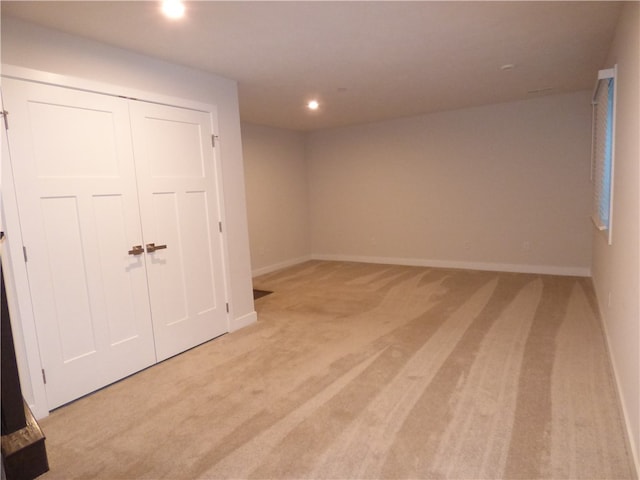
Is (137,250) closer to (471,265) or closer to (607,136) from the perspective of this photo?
(607,136)

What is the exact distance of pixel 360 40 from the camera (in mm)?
2773

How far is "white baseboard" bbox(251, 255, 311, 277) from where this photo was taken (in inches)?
237

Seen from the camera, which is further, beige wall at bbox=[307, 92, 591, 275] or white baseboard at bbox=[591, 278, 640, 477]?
beige wall at bbox=[307, 92, 591, 275]

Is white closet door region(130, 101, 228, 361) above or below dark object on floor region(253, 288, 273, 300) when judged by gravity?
above

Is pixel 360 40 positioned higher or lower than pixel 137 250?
higher

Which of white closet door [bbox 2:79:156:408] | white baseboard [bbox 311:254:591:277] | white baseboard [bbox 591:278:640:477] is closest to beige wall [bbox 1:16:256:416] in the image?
white closet door [bbox 2:79:156:408]

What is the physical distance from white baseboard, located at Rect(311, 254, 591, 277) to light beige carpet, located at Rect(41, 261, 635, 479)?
4.69 feet

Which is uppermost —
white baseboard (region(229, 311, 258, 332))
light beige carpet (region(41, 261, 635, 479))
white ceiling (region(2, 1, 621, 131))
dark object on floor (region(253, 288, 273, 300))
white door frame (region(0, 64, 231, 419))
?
white ceiling (region(2, 1, 621, 131))

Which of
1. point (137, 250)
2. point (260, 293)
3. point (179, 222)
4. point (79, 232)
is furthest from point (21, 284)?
point (260, 293)

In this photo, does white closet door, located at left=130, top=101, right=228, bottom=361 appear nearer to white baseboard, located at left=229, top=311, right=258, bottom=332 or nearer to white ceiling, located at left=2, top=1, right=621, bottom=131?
white baseboard, located at left=229, top=311, right=258, bottom=332

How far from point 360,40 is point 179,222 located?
1987 millimetres

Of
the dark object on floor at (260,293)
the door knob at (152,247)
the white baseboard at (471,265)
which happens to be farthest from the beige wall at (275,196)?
the door knob at (152,247)

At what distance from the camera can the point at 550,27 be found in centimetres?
273

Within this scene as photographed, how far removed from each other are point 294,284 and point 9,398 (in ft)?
13.7
